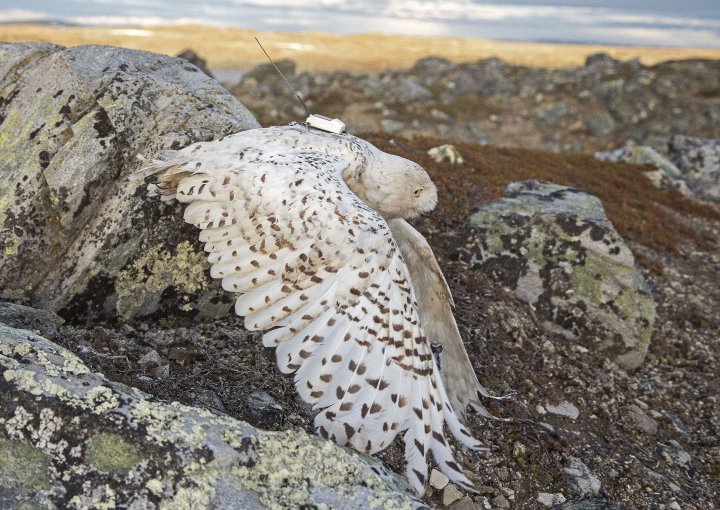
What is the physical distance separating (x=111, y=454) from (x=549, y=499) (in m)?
3.51

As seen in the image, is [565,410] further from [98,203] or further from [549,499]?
[98,203]

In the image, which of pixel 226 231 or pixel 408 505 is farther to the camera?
pixel 226 231

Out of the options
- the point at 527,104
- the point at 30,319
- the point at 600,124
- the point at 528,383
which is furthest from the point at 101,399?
the point at 527,104

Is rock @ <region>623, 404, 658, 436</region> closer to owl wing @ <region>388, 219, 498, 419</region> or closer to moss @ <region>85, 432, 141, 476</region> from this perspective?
owl wing @ <region>388, 219, 498, 419</region>

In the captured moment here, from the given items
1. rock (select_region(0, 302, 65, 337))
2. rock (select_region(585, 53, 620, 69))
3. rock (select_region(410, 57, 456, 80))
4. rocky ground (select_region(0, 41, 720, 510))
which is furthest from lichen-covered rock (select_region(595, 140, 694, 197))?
rock (select_region(585, 53, 620, 69))

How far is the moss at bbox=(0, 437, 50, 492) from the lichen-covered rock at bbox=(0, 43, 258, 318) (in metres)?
2.69

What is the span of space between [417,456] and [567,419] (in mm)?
2847

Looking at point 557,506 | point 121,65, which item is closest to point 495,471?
point 557,506

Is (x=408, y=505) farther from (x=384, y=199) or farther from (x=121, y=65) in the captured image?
(x=121, y=65)

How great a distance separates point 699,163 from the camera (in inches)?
757

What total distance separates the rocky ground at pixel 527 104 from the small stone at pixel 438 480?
2725 centimetres

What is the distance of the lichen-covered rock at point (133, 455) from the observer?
303 cm

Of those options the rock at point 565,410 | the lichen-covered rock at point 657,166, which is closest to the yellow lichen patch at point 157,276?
the rock at point 565,410

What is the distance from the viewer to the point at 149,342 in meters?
5.41
